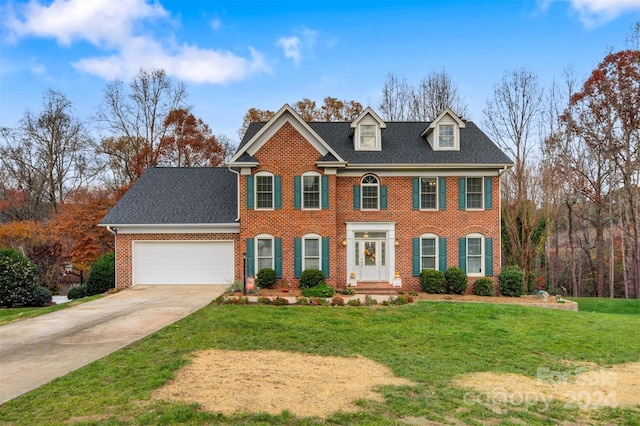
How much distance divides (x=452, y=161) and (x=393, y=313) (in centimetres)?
842

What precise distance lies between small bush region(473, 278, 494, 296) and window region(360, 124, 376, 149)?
7646mm

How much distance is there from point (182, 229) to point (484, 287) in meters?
13.6

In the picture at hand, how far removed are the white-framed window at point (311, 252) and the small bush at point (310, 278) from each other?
1.64ft

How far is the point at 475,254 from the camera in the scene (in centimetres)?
1688

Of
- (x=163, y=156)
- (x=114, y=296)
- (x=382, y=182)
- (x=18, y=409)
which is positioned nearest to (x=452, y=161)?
(x=382, y=182)

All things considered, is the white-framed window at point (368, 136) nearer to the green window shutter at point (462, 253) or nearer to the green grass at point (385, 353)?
the green window shutter at point (462, 253)

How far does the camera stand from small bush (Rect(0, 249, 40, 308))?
16.6 meters

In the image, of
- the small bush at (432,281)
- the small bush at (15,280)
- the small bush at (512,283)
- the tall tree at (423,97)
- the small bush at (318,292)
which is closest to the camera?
the small bush at (318,292)

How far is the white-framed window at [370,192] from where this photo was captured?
17.1m

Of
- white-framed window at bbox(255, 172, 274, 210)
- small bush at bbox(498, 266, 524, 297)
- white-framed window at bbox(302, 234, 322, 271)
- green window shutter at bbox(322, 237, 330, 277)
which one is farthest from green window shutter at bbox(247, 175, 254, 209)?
small bush at bbox(498, 266, 524, 297)

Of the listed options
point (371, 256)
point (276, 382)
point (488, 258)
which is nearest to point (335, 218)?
point (371, 256)

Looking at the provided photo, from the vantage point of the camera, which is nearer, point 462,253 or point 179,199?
point 462,253

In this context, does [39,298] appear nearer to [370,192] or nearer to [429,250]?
[370,192]

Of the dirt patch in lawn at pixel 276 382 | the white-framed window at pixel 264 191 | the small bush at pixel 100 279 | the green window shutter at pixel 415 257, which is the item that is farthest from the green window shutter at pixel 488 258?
the small bush at pixel 100 279
